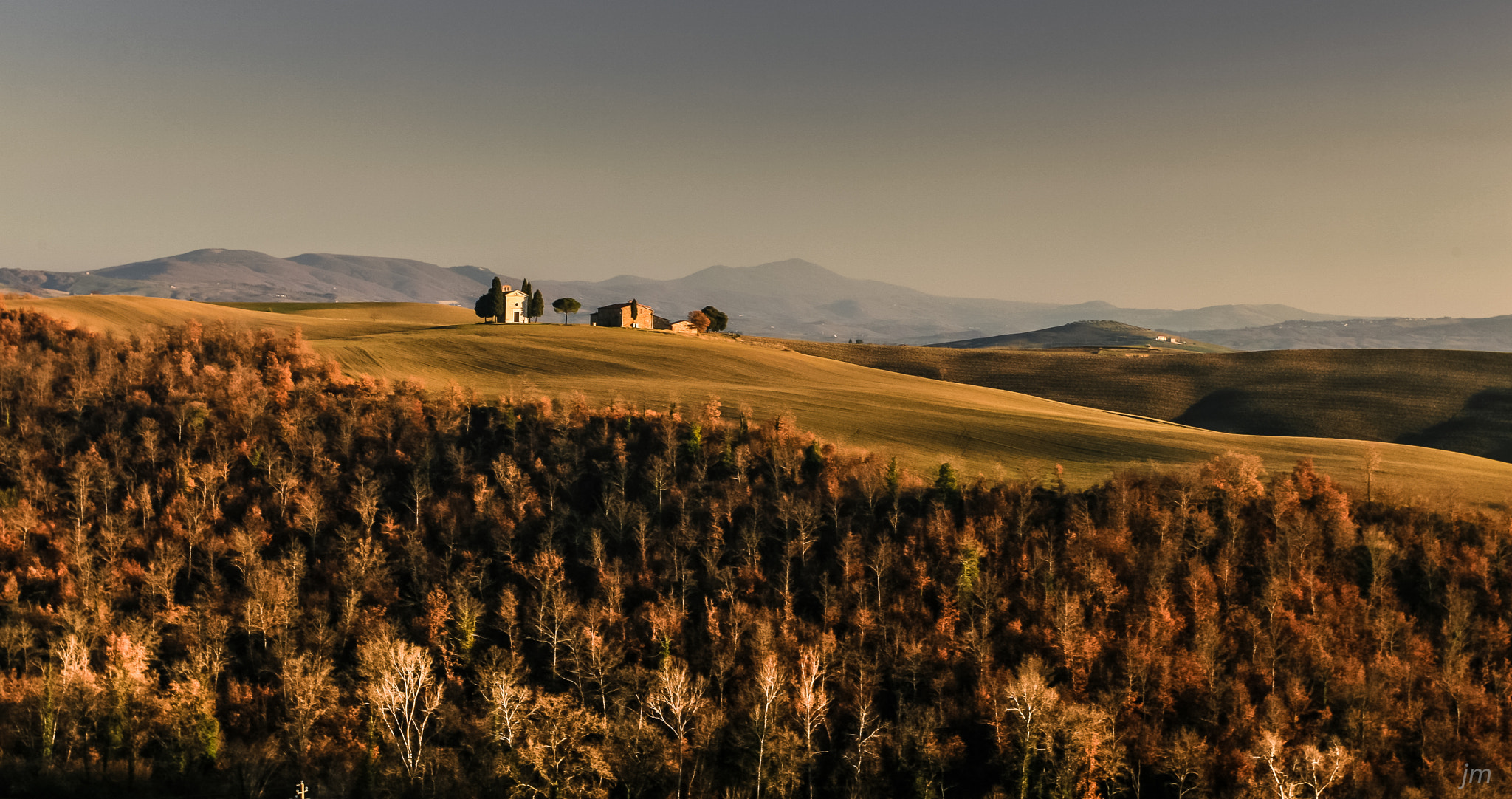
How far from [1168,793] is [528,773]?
44.7 meters

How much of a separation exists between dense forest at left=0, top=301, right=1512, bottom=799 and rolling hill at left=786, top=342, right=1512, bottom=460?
2573 inches

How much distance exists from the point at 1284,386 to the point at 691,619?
4817 inches

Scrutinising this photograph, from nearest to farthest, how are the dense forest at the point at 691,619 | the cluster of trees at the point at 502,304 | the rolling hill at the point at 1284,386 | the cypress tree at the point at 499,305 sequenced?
the dense forest at the point at 691,619 < the rolling hill at the point at 1284,386 < the cypress tree at the point at 499,305 < the cluster of trees at the point at 502,304

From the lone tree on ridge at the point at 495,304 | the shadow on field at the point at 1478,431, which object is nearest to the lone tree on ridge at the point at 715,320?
the lone tree on ridge at the point at 495,304

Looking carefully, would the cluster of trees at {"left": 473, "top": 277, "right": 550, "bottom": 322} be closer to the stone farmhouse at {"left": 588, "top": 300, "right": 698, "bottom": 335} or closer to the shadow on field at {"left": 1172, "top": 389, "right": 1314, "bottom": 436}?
the stone farmhouse at {"left": 588, "top": 300, "right": 698, "bottom": 335}

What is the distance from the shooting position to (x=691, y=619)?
70.6 meters

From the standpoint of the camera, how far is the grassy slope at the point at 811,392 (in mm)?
79312

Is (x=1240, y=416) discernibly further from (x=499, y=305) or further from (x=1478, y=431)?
(x=499, y=305)

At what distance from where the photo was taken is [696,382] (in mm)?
111500

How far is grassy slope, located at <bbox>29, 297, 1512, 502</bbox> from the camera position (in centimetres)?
7931

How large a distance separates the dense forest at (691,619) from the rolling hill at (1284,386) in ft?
214

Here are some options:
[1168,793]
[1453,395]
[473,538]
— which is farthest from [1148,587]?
[1453,395]

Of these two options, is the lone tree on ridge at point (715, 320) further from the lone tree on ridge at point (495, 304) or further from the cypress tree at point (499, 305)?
the lone tree on ridge at point (495, 304)

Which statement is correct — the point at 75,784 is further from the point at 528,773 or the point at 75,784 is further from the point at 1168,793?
the point at 1168,793
